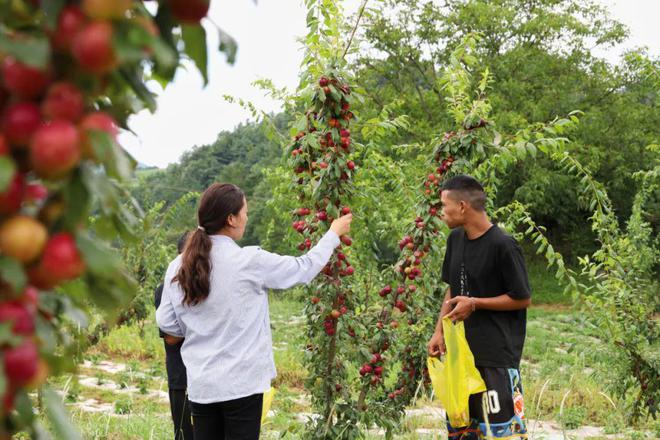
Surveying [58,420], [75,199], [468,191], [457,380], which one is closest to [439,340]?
[457,380]

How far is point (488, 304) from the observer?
3.18m

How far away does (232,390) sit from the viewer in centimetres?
278

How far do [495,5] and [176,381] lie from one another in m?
20.7

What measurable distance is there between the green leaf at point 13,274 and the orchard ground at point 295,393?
7.06 feet

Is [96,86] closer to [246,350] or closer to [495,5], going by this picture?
[246,350]

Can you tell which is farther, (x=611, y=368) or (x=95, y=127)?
(x=611, y=368)

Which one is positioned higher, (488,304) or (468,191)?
(468,191)

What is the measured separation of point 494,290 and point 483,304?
0.12 m

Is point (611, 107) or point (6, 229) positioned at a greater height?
point (611, 107)

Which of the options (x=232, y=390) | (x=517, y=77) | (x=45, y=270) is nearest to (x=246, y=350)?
(x=232, y=390)

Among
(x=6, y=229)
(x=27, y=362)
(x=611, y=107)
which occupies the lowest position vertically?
(x=27, y=362)

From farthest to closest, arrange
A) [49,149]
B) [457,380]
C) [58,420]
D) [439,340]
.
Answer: [439,340] → [457,380] → [58,420] → [49,149]

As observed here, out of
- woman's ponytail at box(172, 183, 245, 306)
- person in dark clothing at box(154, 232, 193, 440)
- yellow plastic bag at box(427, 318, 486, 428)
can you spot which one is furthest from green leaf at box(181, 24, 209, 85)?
person in dark clothing at box(154, 232, 193, 440)

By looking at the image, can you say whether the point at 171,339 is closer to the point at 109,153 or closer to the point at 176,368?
the point at 176,368
